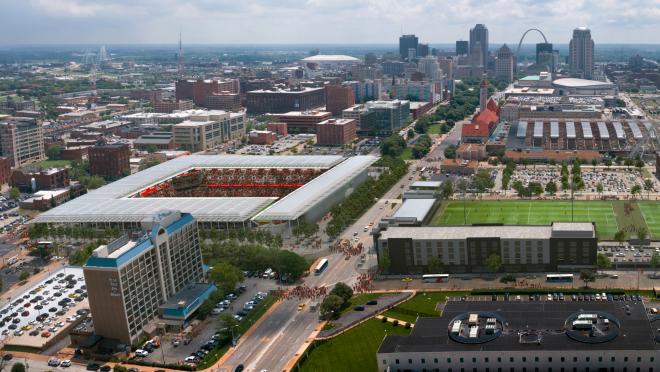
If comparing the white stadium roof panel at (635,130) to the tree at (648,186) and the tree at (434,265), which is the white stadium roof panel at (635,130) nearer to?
the tree at (648,186)

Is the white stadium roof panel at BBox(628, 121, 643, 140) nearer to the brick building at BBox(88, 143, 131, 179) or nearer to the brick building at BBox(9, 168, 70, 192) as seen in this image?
the brick building at BBox(88, 143, 131, 179)

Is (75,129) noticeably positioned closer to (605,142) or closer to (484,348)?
(605,142)

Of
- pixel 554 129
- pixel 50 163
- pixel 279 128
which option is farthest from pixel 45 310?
pixel 279 128

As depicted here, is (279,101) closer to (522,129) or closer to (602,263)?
(522,129)

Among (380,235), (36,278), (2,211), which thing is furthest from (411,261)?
(2,211)

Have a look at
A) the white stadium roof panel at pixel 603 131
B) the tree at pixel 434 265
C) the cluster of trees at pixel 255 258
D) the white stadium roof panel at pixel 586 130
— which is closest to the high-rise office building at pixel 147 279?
the cluster of trees at pixel 255 258

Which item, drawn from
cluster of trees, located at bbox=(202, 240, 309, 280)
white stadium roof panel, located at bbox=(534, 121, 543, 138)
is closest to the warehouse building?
cluster of trees, located at bbox=(202, 240, 309, 280)

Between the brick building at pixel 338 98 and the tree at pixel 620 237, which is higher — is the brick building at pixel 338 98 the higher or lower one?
the higher one
